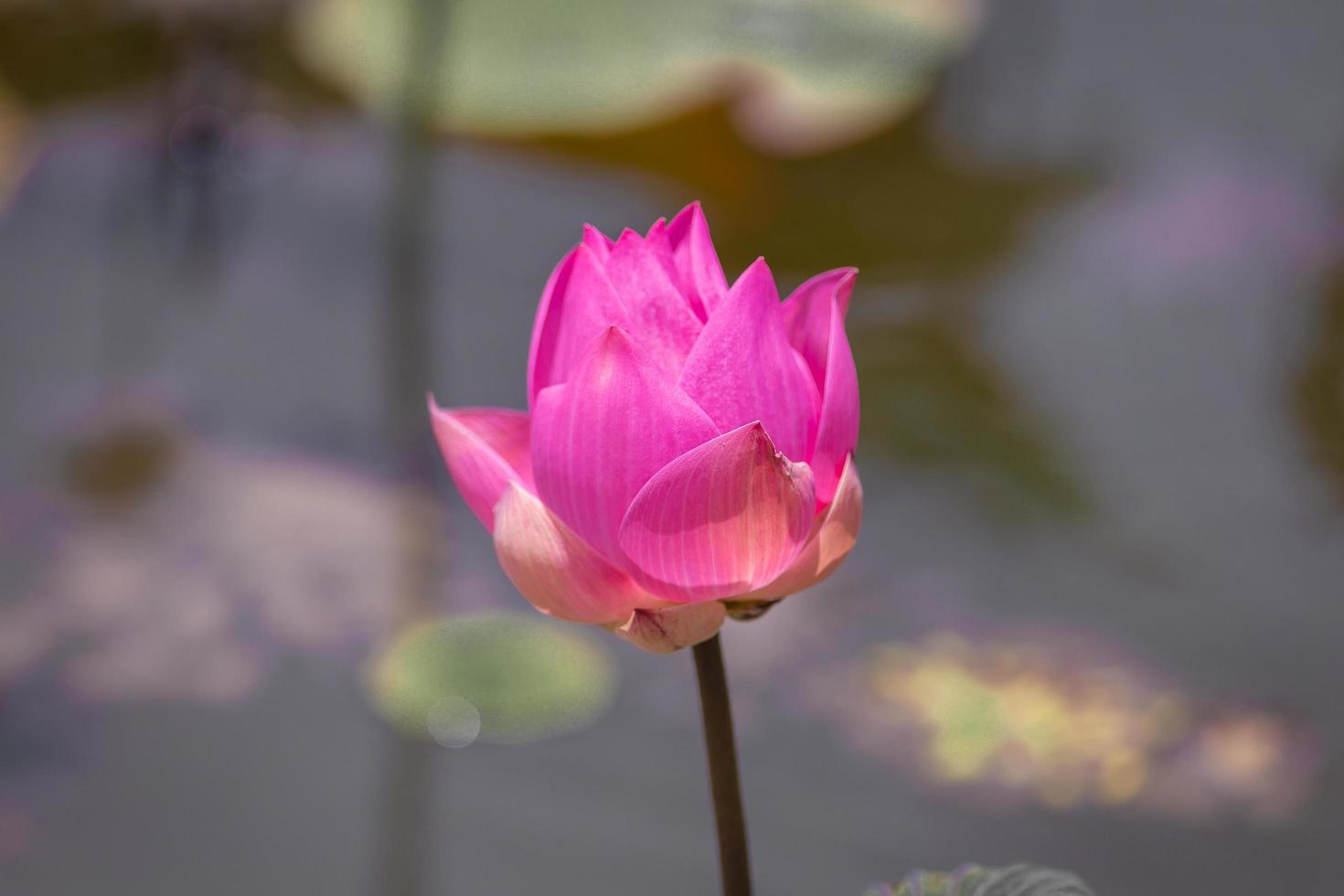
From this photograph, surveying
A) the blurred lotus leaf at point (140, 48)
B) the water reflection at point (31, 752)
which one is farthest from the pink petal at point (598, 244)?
the blurred lotus leaf at point (140, 48)

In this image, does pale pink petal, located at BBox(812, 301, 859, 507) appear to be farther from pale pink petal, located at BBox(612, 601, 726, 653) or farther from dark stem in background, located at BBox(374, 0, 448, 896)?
dark stem in background, located at BBox(374, 0, 448, 896)

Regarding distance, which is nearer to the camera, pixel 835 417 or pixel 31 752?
pixel 835 417

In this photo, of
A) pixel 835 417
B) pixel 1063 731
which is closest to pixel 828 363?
pixel 835 417

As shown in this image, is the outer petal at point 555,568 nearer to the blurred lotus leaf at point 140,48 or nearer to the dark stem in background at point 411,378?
the dark stem in background at point 411,378

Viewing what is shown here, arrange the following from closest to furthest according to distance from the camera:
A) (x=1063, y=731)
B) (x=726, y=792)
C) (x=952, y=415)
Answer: (x=726, y=792)
(x=1063, y=731)
(x=952, y=415)

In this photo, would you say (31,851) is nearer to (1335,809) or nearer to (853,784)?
(853,784)

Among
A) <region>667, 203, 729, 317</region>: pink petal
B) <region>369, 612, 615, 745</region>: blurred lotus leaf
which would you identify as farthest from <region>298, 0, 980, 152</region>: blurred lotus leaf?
<region>667, 203, 729, 317</region>: pink petal

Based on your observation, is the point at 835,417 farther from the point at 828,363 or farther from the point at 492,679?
the point at 492,679

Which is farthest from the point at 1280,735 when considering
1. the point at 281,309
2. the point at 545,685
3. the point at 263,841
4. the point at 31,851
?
the point at 281,309
